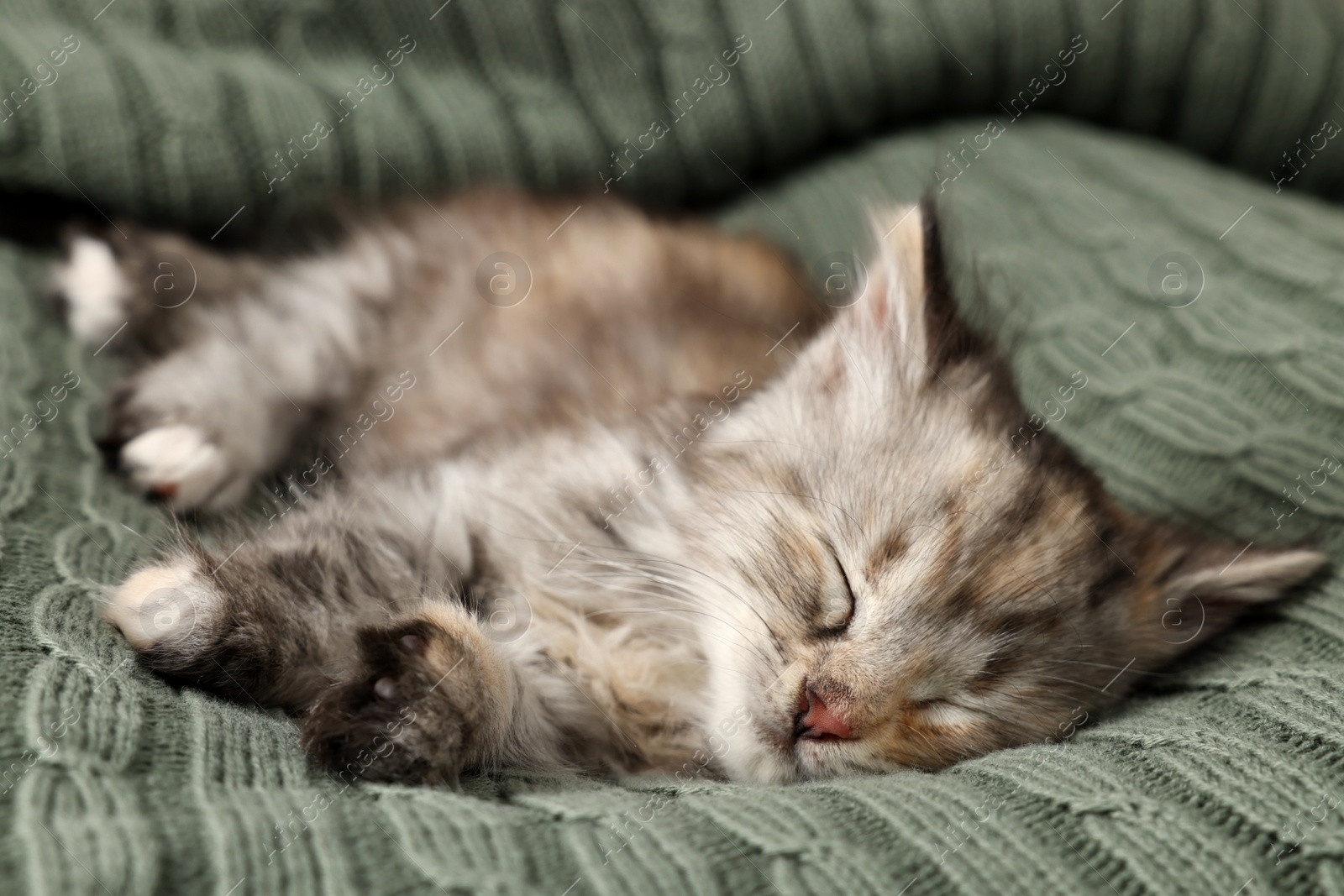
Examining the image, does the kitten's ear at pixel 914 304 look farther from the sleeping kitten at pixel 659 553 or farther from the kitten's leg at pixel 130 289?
the kitten's leg at pixel 130 289

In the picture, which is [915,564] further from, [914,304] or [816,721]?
[914,304]

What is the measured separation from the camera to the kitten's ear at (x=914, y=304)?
143 centimetres

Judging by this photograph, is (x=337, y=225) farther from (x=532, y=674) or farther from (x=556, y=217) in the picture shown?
(x=532, y=674)

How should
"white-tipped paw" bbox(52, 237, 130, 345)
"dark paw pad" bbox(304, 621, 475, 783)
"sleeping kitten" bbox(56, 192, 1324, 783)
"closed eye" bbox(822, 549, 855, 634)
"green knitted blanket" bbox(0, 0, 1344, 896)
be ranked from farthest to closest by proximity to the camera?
"white-tipped paw" bbox(52, 237, 130, 345) → "closed eye" bbox(822, 549, 855, 634) → "sleeping kitten" bbox(56, 192, 1324, 783) → "dark paw pad" bbox(304, 621, 475, 783) → "green knitted blanket" bbox(0, 0, 1344, 896)

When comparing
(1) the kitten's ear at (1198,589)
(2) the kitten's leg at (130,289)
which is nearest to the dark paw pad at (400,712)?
(1) the kitten's ear at (1198,589)

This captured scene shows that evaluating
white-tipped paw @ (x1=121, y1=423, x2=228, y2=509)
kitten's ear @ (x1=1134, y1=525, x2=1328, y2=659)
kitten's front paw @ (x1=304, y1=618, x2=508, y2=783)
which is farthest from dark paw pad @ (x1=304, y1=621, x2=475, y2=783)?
kitten's ear @ (x1=1134, y1=525, x2=1328, y2=659)

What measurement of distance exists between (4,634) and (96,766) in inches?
10.7

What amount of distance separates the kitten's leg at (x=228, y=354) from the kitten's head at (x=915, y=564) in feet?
2.86

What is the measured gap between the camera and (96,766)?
0.89 metres

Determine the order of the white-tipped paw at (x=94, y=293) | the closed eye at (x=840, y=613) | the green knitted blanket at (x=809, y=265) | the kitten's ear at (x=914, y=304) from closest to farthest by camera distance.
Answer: the green knitted blanket at (x=809, y=265)
the closed eye at (x=840, y=613)
the kitten's ear at (x=914, y=304)
the white-tipped paw at (x=94, y=293)

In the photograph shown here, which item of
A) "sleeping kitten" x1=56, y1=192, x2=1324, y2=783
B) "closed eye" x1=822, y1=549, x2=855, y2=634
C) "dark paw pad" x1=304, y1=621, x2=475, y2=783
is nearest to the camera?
"dark paw pad" x1=304, y1=621, x2=475, y2=783

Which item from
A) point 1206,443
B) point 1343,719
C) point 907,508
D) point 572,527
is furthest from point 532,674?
point 1206,443

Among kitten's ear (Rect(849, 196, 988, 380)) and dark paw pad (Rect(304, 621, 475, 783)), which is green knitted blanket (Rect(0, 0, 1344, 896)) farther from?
kitten's ear (Rect(849, 196, 988, 380))

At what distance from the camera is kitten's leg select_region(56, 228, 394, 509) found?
167cm
